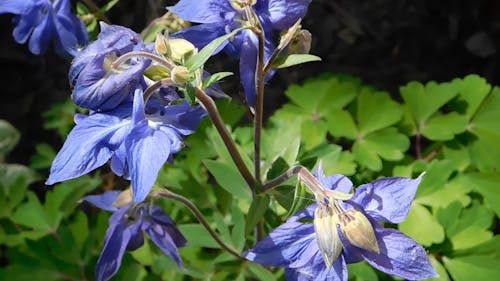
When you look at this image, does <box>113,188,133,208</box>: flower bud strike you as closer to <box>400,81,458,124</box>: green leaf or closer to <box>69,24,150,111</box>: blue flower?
<box>69,24,150,111</box>: blue flower

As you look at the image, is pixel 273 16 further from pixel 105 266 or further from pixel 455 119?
pixel 455 119

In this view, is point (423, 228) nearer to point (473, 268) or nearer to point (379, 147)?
point (473, 268)

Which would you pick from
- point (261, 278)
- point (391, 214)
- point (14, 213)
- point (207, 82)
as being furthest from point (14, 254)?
point (391, 214)

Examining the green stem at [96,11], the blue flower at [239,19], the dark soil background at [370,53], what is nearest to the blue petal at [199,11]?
the blue flower at [239,19]

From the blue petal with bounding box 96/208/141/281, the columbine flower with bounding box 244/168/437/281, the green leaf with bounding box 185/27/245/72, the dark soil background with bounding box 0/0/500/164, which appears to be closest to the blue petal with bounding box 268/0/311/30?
the green leaf with bounding box 185/27/245/72

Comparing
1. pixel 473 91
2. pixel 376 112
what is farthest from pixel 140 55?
pixel 473 91

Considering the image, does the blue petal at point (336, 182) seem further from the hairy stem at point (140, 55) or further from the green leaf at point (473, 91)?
the green leaf at point (473, 91)
